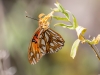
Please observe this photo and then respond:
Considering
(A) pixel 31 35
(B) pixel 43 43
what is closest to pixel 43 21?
(B) pixel 43 43

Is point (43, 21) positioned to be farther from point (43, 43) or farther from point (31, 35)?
point (31, 35)

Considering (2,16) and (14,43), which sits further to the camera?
(2,16)

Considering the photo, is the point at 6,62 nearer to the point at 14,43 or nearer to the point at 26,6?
the point at 14,43

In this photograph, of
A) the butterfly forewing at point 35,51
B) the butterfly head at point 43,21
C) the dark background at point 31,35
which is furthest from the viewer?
the dark background at point 31,35

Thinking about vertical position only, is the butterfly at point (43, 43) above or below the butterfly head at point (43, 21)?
below

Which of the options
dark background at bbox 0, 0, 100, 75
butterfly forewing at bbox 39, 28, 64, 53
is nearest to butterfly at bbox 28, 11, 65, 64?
butterfly forewing at bbox 39, 28, 64, 53

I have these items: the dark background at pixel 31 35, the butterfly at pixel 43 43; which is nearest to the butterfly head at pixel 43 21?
the butterfly at pixel 43 43

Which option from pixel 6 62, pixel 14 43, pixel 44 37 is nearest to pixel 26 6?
pixel 14 43

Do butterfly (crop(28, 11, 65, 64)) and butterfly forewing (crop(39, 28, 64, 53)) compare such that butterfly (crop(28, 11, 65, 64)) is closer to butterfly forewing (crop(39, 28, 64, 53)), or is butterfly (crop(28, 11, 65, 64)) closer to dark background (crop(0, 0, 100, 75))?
butterfly forewing (crop(39, 28, 64, 53))

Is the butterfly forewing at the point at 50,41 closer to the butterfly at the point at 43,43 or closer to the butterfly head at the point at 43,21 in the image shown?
the butterfly at the point at 43,43
